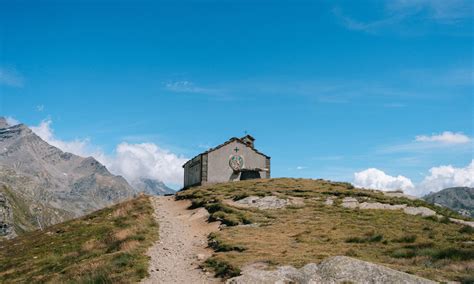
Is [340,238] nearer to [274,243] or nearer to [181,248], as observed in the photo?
[274,243]

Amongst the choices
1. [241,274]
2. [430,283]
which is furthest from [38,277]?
[430,283]

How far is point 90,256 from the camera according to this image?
76.6 ft

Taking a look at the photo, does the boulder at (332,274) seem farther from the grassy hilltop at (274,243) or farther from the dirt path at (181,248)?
the dirt path at (181,248)

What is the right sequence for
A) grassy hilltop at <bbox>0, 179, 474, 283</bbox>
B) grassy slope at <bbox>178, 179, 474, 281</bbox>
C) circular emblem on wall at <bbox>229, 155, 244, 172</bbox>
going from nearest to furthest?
grassy slope at <bbox>178, 179, 474, 281</bbox>
grassy hilltop at <bbox>0, 179, 474, 283</bbox>
circular emblem on wall at <bbox>229, 155, 244, 172</bbox>

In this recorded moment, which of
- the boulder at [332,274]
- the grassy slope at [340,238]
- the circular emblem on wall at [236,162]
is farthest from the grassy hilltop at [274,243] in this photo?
the circular emblem on wall at [236,162]

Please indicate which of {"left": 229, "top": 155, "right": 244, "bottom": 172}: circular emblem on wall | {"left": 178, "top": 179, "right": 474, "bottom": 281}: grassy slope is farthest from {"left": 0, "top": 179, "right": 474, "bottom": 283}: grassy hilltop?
{"left": 229, "top": 155, "right": 244, "bottom": 172}: circular emblem on wall

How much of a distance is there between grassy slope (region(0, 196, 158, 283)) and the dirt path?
2.33 ft

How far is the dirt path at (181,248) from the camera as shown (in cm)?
1753

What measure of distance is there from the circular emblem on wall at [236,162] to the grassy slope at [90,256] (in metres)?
26.5

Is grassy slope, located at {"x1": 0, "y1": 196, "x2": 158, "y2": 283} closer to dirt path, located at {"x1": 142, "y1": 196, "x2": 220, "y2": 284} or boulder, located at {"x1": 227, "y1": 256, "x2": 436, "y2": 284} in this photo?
dirt path, located at {"x1": 142, "y1": 196, "x2": 220, "y2": 284}

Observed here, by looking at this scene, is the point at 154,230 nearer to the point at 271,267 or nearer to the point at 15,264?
the point at 15,264

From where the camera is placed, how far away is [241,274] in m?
16.3

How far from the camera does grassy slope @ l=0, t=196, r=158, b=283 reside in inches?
712

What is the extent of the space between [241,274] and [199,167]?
49.2 metres
